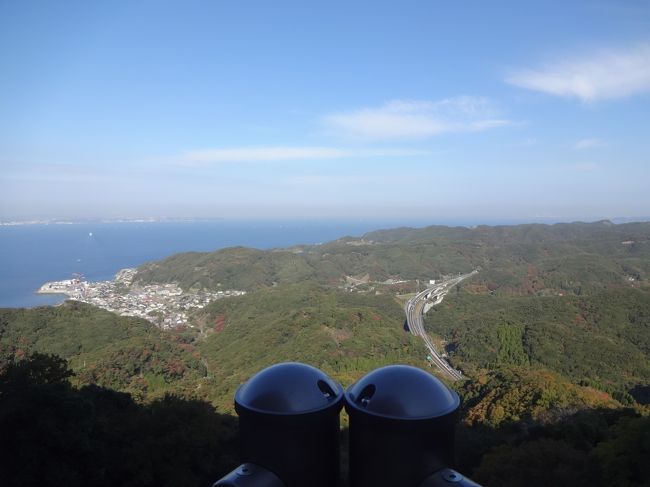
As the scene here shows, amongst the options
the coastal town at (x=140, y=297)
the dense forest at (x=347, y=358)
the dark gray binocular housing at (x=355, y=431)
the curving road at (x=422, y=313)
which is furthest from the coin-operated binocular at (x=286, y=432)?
the coastal town at (x=140, y=297)

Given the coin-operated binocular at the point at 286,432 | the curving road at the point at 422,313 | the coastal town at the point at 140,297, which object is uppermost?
the coin-operated binocular at the point at 286,432

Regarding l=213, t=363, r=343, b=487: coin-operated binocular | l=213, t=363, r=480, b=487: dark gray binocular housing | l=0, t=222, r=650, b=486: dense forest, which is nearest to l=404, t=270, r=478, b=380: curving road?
l=0, t=222, r=650, b=486: dense forest

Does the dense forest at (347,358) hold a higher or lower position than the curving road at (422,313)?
higher

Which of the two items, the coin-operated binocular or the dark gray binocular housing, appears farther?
the coin-operated binocular

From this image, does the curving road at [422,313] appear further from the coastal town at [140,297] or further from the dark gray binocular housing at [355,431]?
the dark gray binocular housing at [355,431]

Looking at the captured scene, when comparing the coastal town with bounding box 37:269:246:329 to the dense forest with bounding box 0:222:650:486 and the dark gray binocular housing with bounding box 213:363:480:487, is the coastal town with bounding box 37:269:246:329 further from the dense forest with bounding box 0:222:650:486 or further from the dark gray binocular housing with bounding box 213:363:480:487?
the dark gray binocular housing with bounding box 213:363:480:487

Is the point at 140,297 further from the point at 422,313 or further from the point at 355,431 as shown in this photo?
the point at 355,431
